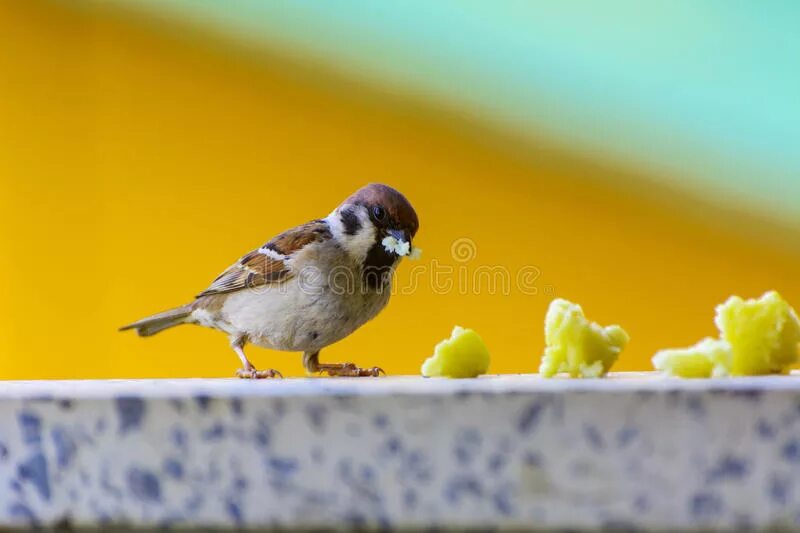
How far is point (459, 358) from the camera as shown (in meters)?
0.76

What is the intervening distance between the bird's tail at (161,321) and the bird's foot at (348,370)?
0.38 m

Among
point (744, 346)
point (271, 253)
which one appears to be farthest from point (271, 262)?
point (744, 346)

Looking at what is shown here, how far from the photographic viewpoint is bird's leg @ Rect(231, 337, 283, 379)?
1413 mm

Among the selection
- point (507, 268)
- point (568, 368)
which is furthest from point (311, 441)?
point (507, 268)

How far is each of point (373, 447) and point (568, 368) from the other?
0.38 metres

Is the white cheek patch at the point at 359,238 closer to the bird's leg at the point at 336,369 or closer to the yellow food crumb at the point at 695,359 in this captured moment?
the bird's leg at the point at 336,369

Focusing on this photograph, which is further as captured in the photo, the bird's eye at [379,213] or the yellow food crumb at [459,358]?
the bird's eye at [379,213]

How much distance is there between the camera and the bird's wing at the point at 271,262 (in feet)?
5.18

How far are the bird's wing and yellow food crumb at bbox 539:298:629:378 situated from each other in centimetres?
86

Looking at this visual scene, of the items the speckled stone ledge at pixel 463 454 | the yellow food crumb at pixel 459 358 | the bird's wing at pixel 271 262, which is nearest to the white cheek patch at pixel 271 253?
the bird's wing at pixel 271 262

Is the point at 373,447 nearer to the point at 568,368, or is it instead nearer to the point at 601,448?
the point at 601,448

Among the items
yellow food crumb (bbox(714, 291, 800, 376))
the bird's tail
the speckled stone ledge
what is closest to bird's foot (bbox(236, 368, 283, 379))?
the bird's tail

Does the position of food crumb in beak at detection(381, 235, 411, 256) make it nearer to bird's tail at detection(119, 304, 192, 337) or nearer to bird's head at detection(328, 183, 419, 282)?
bird's head at detection(328, 183, 419, 282)

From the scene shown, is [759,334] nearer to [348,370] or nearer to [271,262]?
[348,370]
